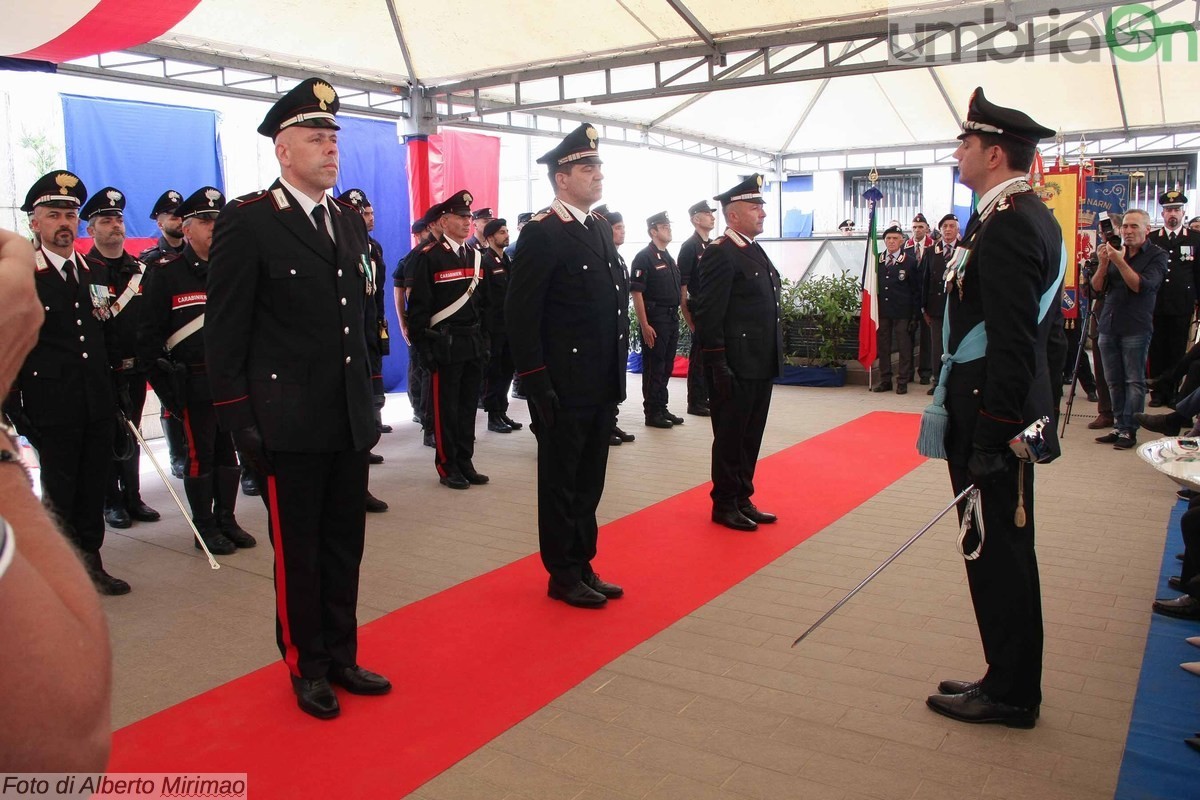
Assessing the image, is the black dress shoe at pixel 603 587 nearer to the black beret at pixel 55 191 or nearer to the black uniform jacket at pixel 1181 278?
the black beret at pixel 55 191

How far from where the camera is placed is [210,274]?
2686 mm

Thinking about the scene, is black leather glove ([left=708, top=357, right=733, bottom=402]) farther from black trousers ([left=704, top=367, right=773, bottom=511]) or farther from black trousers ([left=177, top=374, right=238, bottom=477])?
black trousers ([left=177, top=374, right=238, bottom=477])

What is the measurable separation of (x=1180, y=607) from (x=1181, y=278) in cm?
538

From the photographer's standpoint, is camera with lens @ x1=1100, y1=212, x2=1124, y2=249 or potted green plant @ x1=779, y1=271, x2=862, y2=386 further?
potted green plant @ x1=779, y1=271, x2=862, y2=386

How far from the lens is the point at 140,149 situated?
288 inches

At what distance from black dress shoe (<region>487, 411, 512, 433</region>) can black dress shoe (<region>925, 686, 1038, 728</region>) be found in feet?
18.0

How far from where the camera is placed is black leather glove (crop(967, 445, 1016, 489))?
2500 mm

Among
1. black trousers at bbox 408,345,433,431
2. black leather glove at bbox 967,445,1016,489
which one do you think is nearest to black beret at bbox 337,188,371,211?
black trousers at bbox 408,345,433,431

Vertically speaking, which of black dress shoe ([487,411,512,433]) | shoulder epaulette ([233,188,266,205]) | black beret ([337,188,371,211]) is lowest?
black dress shoe ([487,411,512,433])

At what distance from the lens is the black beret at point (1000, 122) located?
256 cm

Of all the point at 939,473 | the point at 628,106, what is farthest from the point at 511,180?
the point at 939,473

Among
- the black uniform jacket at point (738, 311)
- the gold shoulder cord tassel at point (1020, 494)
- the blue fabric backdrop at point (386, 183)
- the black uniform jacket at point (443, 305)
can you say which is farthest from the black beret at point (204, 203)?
the blue fabric backdrop at point (386, 183)

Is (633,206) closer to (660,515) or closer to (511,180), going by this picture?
(511,180)

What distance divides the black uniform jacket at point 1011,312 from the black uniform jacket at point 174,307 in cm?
353
